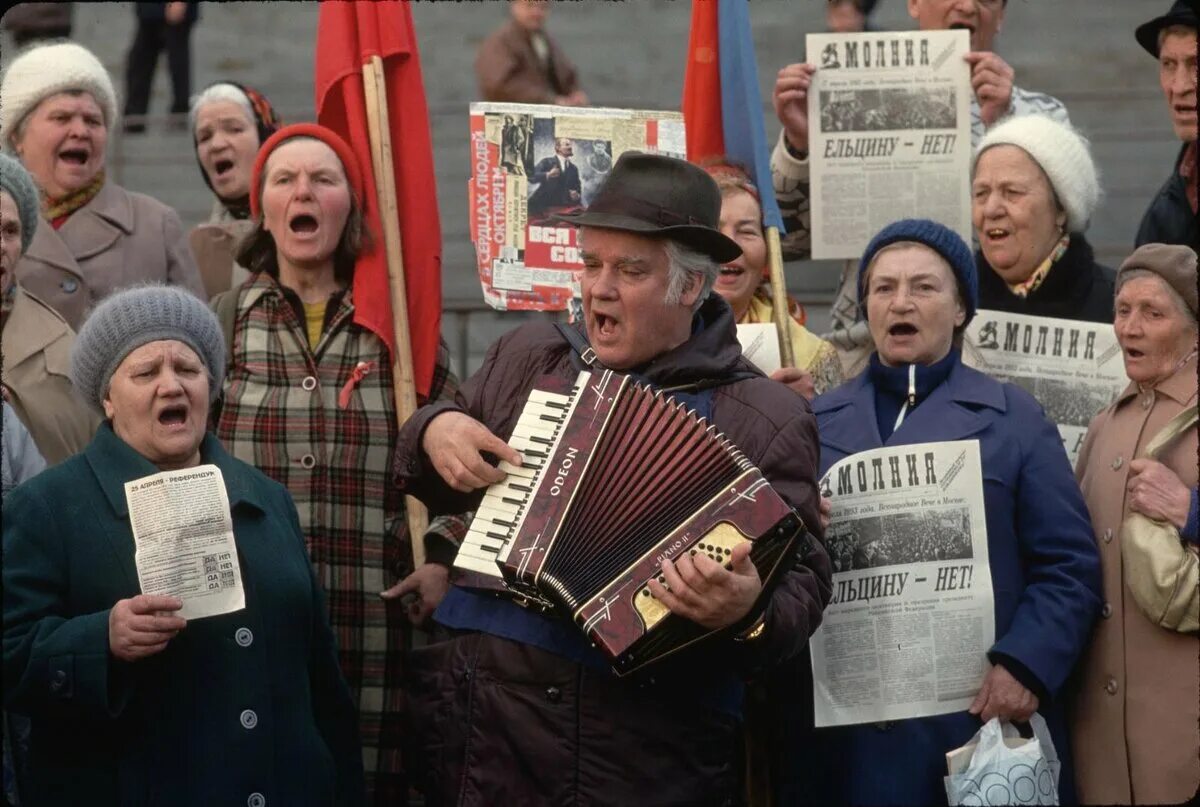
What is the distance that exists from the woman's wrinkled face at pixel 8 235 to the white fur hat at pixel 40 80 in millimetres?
1122

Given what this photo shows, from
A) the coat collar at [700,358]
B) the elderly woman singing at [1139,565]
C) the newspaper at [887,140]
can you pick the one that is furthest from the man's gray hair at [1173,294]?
the coat collar at [700,358]

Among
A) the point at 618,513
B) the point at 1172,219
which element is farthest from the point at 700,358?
the point at 1172,219

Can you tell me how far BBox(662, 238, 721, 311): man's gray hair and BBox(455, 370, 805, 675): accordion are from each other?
0.34 metres

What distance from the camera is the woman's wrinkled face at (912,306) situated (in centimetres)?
593

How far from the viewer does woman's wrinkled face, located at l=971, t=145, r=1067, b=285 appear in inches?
263

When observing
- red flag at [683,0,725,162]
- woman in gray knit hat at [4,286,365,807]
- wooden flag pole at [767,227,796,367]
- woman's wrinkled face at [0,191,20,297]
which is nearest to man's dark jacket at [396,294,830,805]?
woman in gray knit hat at [4,286,365,807]

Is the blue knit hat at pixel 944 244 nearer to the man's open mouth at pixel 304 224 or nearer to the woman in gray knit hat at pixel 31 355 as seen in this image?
the man's open mouth at pixel 304 224

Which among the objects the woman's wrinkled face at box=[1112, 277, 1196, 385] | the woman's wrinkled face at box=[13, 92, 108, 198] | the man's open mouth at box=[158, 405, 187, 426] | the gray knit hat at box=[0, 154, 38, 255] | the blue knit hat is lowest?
the man's open mouth at box=[158, 405, 187, 426]

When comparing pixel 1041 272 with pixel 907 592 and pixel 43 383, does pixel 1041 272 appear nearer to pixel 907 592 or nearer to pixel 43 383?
pixel 907 592

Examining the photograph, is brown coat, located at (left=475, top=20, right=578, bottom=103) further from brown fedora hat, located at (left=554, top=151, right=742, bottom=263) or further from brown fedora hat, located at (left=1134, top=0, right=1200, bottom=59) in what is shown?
brown fedora hat, located at (left=554, top=151, right=742, bottom=263)

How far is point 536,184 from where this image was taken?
6.63m

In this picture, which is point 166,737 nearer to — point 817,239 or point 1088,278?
point 817,239

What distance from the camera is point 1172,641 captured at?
5605 millimetres

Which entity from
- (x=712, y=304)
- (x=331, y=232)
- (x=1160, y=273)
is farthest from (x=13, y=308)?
(x=1160, y=273)
